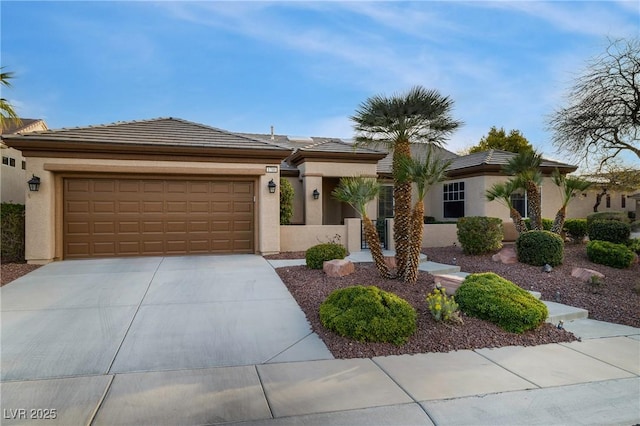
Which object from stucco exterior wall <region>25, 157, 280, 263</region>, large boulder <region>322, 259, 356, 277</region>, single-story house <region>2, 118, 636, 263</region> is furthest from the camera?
single-story house <region>2, 118, 636, 263</region>

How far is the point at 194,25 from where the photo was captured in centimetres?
977

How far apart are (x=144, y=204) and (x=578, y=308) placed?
11.0 m

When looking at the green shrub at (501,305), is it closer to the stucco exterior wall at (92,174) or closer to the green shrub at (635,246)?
the green shrub at (635,246)

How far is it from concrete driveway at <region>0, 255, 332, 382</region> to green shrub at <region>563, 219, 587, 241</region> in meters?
10.8

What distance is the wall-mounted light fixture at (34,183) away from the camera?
10.1 metres

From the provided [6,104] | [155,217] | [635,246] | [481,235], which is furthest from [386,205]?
[6,104]

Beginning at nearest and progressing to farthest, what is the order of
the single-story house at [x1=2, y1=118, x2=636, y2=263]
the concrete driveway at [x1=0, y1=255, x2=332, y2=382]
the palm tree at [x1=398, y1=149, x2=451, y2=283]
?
1. the concrete driveway at [x1=0, y1=255, x2=332, y2=382]
2. the palm tree at [x1=398, y1=149, x2=451, y2=283]
3. the single-story house at [x1=2, y1=118, x2=636, y2=263]

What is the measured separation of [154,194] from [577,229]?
1399cm

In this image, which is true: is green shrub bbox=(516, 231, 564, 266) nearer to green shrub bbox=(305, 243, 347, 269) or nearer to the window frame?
green shrub bbox=(305, 243, 347, 269)

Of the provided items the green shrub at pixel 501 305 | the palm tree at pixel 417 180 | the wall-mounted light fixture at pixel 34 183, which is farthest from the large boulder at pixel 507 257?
the wall-mounted light fixture at pixel 34 183

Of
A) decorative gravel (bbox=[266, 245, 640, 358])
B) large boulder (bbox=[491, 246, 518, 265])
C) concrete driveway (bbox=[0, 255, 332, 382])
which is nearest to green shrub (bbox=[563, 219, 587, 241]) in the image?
decorative gravel (bbox=[266, 245, 640, 358])

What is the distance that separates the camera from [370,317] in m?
4.89

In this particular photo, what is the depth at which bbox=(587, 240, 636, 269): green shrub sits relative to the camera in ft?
30.4

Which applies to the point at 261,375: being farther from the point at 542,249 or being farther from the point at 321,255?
the point at 542,249
